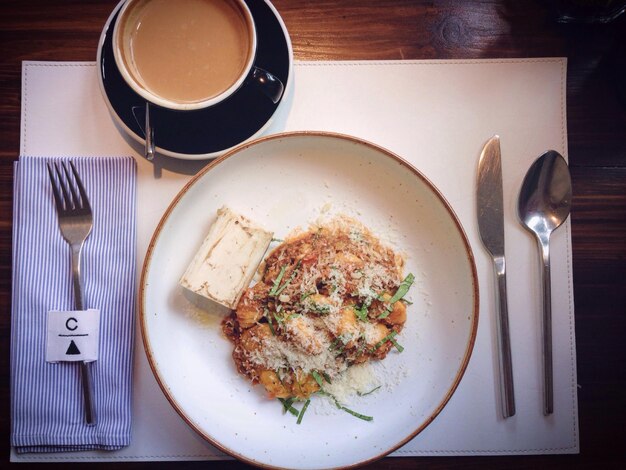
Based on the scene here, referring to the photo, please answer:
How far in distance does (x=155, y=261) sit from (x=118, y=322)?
0.89 feet

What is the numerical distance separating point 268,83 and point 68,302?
0.95 metres

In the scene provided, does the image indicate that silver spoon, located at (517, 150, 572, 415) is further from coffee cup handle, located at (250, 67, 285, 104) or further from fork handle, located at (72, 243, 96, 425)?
fork handle, located at (72, 243, 96, 425)

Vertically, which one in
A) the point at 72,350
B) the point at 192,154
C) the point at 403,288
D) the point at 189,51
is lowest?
the point at 72,350

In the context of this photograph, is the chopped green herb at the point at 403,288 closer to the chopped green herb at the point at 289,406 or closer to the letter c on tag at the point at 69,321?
the chopped green herb at the point at 289,406

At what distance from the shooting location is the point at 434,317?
1.54 meters

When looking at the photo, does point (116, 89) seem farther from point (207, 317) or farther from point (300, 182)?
point (207, 317)

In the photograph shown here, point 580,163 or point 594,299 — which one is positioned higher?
point 580,163

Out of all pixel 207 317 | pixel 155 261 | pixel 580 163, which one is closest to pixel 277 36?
pixel 155 261

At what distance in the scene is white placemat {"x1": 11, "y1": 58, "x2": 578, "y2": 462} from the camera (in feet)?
5.20

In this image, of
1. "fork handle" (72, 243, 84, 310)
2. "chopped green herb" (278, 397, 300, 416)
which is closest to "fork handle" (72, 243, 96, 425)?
"fork handle" (72, 243, 84, 310)

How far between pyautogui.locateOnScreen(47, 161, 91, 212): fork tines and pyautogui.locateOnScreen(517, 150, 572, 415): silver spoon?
1.45 meters

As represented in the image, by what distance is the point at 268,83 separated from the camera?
1.42m

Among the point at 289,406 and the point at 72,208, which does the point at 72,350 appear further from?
the point at 289,406

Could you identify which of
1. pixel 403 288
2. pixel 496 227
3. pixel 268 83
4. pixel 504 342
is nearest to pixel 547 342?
pixel 504 342
